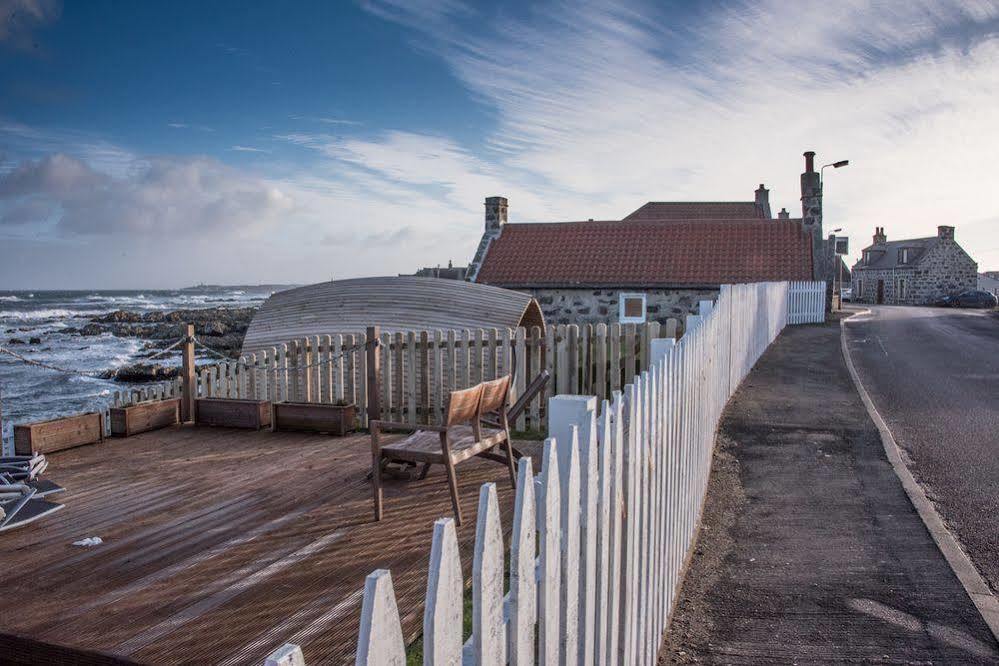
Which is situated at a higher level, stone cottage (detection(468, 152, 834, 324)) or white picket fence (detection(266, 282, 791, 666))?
stone cottage (detection(468, 152, 834, 324))

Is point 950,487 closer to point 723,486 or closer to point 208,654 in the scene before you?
point 723,486

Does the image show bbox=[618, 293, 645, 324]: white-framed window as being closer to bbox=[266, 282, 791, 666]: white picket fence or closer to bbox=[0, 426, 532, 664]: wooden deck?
bbox=[0, 426, 532, 664]: wooden deck

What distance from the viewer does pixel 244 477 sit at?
6449 millimetres

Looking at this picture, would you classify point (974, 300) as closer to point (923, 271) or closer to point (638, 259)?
point (923, 271)

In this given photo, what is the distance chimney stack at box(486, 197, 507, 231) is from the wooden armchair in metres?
21.3

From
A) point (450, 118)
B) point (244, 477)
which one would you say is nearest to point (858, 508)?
point (244, 477)

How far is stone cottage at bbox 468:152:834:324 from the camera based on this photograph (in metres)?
22.5

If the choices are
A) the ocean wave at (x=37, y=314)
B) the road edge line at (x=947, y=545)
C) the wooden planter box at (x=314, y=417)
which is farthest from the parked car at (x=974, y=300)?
the ocean wave at (x=37, y=314)

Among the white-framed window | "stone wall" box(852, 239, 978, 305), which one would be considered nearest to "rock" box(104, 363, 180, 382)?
the white-framed window

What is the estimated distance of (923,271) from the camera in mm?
54812

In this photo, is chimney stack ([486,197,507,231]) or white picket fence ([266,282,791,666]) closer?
white picket fence ([266,282,791,666])

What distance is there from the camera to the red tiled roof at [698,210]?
128 ft

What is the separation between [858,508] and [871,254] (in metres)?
66.6

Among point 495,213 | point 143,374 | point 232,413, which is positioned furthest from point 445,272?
point 232,413
